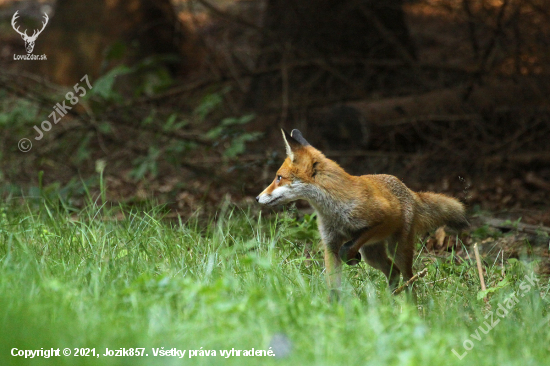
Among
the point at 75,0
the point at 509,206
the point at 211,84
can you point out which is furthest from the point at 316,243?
the point at 75,0

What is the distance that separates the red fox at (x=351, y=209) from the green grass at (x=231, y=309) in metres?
0.22

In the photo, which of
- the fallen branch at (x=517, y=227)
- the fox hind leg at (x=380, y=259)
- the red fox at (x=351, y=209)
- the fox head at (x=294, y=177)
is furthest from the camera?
the fallen branch at (x=517, y=227)

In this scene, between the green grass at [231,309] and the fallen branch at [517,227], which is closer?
the green grass at [231,309]

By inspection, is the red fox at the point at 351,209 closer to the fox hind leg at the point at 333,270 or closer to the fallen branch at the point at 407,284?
the fox hind leg at the point at 333,270

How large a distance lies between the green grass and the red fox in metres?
0.22

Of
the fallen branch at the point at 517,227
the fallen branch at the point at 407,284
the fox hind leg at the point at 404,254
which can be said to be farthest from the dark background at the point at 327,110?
the fallen branch at the point at 407,284

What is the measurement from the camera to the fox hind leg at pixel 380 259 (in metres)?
5.00

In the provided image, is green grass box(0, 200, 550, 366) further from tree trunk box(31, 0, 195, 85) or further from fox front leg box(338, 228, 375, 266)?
tree trunk box(31, 0, 195, 85)

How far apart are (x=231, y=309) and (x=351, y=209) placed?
5.46ft

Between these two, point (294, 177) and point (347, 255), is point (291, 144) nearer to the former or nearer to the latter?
point (294, 177)

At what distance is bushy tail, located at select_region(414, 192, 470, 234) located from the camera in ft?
17.0

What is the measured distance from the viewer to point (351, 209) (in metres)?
4.59

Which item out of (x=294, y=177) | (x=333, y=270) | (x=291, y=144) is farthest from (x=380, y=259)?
(x=291, y=144)

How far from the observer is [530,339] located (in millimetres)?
3553
